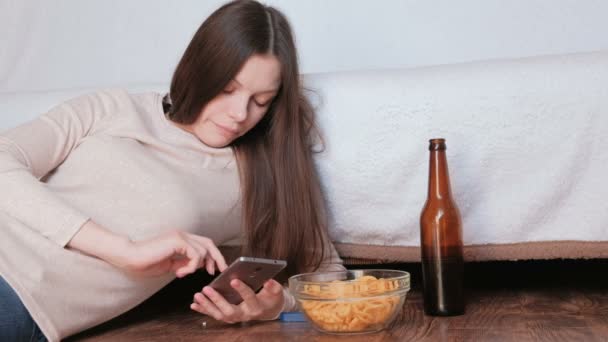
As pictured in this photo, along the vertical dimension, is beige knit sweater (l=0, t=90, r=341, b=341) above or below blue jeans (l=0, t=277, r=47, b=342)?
above

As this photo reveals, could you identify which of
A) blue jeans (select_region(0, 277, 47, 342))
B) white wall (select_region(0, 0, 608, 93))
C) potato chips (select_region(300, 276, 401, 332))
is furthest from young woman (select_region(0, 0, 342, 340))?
white wall (select_region(0, 0, 608, 93))

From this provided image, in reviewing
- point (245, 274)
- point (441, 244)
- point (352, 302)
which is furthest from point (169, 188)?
point (441, 244)

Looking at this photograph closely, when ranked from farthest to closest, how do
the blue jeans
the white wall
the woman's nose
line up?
the white wall, the woman's nose, the blue jeans

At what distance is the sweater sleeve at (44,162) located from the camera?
4.00 feet

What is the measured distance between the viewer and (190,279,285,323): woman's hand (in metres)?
1.23

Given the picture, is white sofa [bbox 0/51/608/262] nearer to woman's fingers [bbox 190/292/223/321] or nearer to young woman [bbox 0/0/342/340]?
young woman [bbox 0/0/342/340]

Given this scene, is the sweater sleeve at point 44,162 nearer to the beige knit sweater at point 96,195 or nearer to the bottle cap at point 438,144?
the beige knit sweater at point 96,195

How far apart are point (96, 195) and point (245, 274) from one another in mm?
306

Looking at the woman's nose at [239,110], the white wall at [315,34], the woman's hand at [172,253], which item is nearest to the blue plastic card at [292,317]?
the woman's hand at [172,253]

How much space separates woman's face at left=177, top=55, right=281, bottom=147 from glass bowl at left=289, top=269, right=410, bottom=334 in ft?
1.01

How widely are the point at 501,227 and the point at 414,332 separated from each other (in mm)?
340

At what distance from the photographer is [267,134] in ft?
4.88

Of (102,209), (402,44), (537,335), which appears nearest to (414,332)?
(537,335)

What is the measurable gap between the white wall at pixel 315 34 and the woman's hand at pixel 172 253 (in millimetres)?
1374
